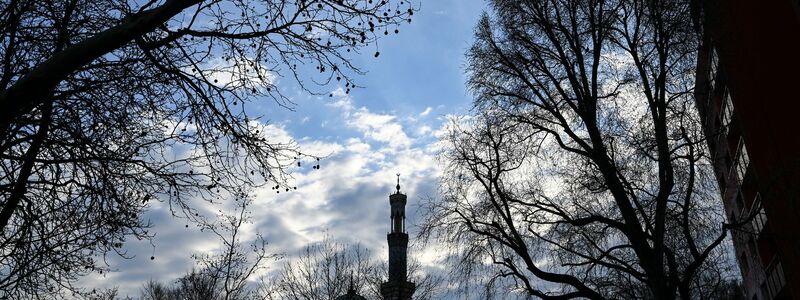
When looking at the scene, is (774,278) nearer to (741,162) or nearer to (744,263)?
(741,162)

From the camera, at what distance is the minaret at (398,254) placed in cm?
4731

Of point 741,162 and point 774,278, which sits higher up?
point 741,162

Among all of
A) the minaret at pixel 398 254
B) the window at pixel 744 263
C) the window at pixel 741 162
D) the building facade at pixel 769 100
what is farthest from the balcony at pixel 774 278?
the minaret at pixel 398 254

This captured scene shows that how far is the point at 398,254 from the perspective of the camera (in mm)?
57531

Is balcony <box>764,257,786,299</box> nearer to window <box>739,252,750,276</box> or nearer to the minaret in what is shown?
window <box>739,252,750,276</box>

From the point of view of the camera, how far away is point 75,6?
28.2 ft

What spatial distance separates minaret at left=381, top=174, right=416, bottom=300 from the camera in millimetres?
47312

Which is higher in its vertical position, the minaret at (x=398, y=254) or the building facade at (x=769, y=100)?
the minaret at (x=398, y=254)

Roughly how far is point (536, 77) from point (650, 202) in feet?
13.2

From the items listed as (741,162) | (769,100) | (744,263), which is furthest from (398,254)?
(769,100)

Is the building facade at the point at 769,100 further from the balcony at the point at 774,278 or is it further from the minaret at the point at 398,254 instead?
the minaret at the point at 398,254

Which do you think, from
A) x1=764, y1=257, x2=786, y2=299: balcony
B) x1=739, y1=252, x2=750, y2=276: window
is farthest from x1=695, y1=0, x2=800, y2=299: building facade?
x1=739, y1=252, x2=750, y2=276: window

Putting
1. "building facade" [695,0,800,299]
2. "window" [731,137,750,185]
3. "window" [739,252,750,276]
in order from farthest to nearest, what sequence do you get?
"window" [739,252,750,276] < "window" [731,137,750,185] < "building facade" [695,0,800,299]

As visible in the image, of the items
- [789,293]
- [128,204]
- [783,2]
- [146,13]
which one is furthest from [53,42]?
[789,293]
